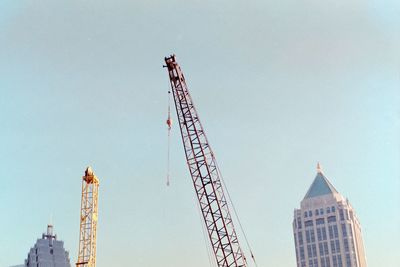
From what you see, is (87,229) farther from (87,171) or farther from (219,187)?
(219,187)

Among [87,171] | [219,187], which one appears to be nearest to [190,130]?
[219,187]

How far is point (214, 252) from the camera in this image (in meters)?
103

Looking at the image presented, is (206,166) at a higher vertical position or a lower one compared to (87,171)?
lower

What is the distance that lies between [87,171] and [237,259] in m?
50.5

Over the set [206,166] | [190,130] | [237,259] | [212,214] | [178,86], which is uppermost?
[178,86]

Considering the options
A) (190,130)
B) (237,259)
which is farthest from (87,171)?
(237,259)

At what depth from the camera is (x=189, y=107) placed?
10831cm

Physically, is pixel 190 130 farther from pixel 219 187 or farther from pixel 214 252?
pixel 214 252

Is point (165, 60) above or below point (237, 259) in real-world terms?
above

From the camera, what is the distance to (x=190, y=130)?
108m

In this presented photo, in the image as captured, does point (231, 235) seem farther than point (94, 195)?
No

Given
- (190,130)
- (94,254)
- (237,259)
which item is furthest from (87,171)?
(237,259)

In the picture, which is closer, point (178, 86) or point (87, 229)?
point (178, 86)

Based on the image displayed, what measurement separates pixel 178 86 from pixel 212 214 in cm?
2242
